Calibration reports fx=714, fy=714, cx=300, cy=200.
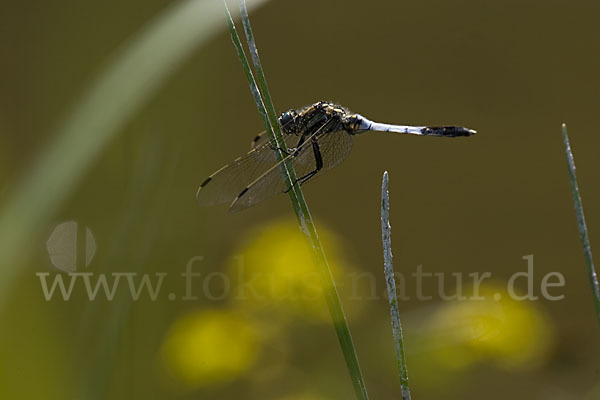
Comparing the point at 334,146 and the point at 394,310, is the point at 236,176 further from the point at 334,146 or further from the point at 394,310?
the point at 394,310

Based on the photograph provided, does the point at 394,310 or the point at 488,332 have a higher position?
the point at 488,332

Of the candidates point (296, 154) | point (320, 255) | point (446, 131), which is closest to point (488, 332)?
point (446, 131)

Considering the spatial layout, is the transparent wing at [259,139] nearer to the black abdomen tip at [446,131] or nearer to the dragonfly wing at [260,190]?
Result: the dragonfly wing at [260,190]

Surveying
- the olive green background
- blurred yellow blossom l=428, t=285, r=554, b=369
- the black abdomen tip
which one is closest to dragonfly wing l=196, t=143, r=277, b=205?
the black abdomen tip

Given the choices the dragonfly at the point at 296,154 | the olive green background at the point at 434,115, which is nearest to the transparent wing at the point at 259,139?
the dragonfly at the point at 296,154

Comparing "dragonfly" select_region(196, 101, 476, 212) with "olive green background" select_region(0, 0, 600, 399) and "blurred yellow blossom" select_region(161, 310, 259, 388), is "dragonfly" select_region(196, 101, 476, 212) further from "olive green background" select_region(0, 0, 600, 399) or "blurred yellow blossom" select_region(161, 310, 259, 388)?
"olive green background" select_region(0, 0, 600, 399)

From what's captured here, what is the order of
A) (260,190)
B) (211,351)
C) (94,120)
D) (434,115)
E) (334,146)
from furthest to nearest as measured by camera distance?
1. (434,115)
2. (211,351)
3. (334,146)
4. (260,190)
5. (94,120)

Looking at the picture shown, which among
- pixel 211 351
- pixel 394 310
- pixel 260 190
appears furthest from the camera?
pixel 211 351
